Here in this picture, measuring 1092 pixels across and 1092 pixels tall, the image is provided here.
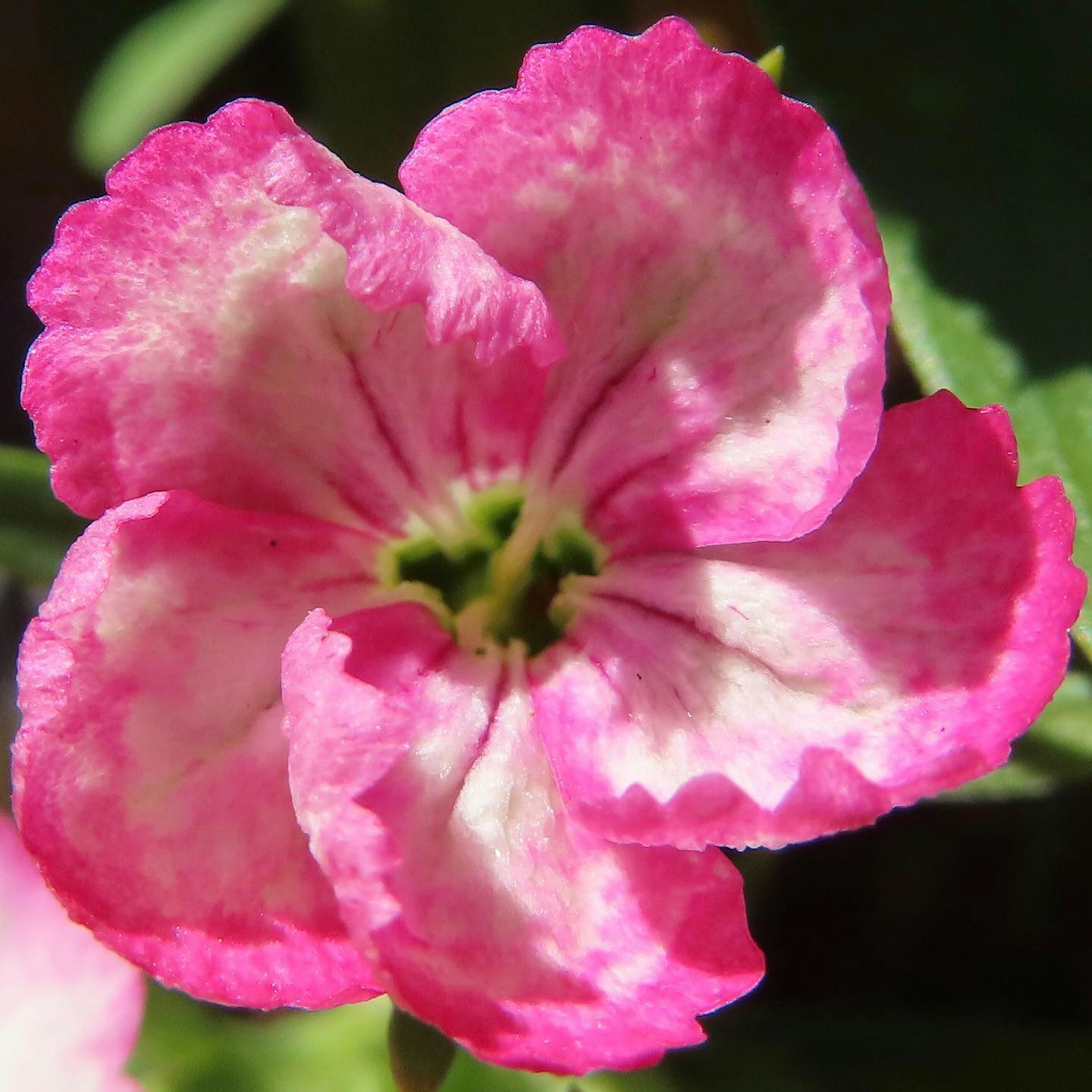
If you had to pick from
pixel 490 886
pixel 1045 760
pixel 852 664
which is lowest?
pixel 1045 760

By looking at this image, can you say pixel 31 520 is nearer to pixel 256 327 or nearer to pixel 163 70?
pixel 256 327

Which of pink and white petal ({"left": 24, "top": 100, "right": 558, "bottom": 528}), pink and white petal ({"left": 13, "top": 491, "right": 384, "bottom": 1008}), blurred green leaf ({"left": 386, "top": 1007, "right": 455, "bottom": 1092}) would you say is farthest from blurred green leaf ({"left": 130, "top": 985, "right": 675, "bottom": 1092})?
pink and white petal ({"left": 24, "top": 100, "right": 558, "bottom": 528})

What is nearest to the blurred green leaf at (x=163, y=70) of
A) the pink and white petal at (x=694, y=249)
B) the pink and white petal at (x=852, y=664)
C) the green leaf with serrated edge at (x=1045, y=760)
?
the pink and white petal at (x=694, y=249)

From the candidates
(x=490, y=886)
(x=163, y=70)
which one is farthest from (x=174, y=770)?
(x=163, y=70)

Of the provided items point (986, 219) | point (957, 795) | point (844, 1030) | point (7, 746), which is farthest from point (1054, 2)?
point (7, 746)

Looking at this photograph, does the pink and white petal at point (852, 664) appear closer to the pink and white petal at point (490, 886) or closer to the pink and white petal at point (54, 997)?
the pink and white petal at point (490, 886)

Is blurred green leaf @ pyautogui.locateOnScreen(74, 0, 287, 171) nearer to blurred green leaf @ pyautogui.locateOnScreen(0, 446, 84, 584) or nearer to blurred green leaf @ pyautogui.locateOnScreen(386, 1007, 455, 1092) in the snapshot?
blurred green leaf @ pyautogui.locateOnScreen(0, 446, 84, 584)
